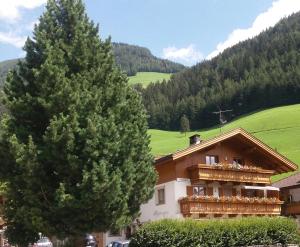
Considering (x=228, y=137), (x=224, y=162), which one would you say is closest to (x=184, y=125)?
(x=224, y=162)

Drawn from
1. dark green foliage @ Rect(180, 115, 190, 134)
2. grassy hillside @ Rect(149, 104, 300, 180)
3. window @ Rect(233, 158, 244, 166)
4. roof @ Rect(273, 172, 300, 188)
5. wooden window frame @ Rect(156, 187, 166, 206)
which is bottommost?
wooden window frame @ Rect(156, 187, 166, 206)

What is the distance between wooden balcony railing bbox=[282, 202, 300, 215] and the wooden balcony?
28.3 feet

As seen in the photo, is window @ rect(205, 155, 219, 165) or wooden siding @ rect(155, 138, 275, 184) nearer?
wooden siding @ rect(155, 138, 275, 184)

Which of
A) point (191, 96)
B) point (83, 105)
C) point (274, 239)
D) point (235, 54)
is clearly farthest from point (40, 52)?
point (235, 54)

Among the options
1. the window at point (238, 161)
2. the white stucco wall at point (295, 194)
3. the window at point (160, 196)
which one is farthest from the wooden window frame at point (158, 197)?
the white stucco wall at point (295, 194)

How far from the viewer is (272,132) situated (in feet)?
361

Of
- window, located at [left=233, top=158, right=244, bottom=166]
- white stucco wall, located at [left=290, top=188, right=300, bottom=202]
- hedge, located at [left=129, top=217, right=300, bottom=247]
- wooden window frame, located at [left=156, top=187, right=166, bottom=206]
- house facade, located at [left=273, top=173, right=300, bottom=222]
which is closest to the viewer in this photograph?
hedge, located at [left=129, top=217, right=300, bottom=247]

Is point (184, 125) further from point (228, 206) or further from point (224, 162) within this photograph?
point (228, 206)

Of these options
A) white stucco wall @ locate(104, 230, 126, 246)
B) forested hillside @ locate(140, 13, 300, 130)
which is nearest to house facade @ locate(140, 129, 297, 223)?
white stucco wall @ locate(104, 230, 126, 246)

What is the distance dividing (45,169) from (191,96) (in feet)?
468

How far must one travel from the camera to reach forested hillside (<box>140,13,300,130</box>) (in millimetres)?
144500

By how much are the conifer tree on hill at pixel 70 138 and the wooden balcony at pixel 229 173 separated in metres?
15.1

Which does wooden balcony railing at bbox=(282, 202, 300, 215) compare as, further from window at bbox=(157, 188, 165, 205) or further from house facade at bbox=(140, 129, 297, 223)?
window at bbox=(157, 188, 165, 205)

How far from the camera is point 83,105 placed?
80.6 feet
